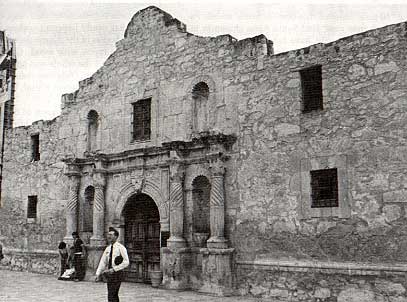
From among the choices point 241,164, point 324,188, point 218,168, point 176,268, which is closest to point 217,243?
point 176,268

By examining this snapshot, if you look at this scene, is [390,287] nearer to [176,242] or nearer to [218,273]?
[218,273]

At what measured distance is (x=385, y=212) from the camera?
29.8ft

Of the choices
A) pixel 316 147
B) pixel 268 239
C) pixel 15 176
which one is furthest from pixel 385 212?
pixel 15 176

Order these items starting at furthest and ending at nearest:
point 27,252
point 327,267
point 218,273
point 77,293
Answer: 1. point 27,252
2. point 77,293
3. point 218,273
4. point 327,267

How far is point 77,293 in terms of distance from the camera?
36.9 feet

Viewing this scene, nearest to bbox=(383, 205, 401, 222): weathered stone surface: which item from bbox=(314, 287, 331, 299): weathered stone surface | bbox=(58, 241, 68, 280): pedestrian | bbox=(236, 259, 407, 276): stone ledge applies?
bbox=(236, 259, 407, 276): stone ledge

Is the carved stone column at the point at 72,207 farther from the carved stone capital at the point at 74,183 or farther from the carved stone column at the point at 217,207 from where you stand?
the carved stone column at the point at 217,207

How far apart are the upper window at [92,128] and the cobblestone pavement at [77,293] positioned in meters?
3.92

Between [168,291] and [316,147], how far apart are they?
454 cm

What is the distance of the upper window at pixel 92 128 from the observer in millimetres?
15012

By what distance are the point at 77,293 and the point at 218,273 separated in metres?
3.12

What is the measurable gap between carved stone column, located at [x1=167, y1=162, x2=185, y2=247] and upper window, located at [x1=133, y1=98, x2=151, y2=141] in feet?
5.33

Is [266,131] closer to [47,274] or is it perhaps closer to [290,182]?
[290,182]

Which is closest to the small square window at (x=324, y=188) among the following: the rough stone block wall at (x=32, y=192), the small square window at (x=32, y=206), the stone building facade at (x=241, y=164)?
the stone building facade at (x=241, y=164)
